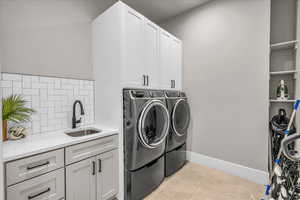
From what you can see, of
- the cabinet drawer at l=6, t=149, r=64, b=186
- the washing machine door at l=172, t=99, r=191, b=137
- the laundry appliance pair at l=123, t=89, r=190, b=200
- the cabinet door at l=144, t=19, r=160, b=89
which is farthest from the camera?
the washing machine door at l=172, t=99, r=191, b=137

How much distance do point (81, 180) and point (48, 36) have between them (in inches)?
68.1

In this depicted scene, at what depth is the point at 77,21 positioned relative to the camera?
6.37 feet

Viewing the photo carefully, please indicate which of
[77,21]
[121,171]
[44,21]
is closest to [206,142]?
[121,171]

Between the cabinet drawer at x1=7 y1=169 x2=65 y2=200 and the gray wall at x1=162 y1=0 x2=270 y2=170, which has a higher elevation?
the gray wall at x1=162 y1=0 x2=270 y2=170

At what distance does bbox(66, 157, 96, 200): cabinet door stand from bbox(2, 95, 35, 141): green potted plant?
75 centimetres

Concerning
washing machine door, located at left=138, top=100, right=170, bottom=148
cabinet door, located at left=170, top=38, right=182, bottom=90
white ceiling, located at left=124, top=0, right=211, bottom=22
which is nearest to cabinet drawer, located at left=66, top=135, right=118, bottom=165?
washing machine door, located at left=138, top=100, right=170, bottom=148

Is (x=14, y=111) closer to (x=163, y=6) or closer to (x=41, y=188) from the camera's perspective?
(x=41, y=188)

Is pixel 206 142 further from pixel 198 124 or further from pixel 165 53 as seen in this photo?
pixel 165 53

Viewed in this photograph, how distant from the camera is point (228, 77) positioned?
88.4 inches

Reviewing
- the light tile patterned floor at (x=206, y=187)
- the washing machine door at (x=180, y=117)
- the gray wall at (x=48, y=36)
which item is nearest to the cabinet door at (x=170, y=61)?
the washing machine door at (x=180, y=117)

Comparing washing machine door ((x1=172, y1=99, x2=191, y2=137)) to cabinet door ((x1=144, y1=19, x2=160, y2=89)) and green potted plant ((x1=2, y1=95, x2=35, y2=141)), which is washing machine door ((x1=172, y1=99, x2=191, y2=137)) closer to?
cabinet door ((x1=144, y1=19, x2=160, y2=89))

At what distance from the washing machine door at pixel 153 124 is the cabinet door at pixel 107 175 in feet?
1.39

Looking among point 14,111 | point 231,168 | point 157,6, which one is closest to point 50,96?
point 14,111

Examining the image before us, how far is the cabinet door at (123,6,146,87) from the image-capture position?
163 cm
